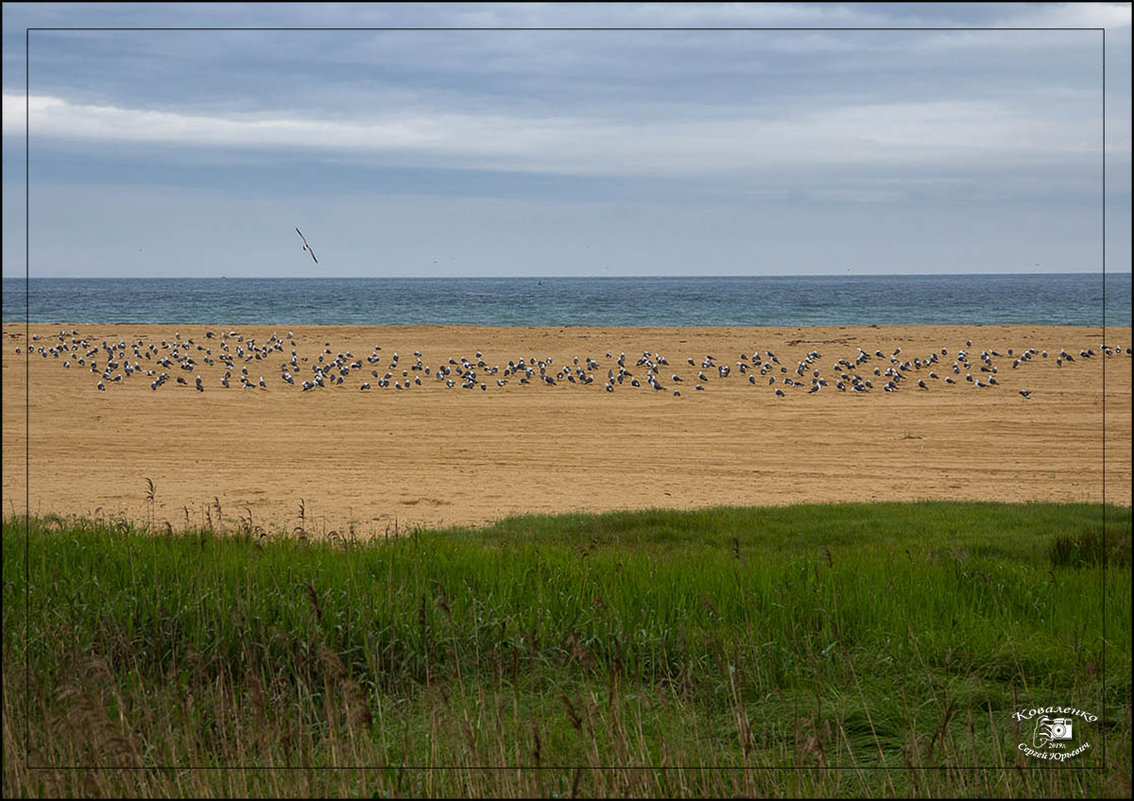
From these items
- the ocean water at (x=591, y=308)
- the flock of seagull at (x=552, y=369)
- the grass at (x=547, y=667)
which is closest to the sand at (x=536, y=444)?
the flock of seagull at (x=552, y=369)

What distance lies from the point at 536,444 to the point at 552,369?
8.34 meters

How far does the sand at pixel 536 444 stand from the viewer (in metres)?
9.88

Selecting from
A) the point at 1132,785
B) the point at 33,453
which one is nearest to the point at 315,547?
the point at 1132,785

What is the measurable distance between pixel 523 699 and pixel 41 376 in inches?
749

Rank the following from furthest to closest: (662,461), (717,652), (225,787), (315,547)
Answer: (662,461), (315,547), (717,652), (225,787)

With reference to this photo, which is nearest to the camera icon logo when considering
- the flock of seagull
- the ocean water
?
the flock of seagull

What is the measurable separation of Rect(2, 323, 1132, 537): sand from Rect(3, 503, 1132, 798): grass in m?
1.43

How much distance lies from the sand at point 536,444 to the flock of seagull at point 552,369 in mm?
200

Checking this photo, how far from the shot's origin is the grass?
3143mm

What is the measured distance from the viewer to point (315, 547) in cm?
578

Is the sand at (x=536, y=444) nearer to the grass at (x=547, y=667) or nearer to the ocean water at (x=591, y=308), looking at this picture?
the grass at (x=547, y=667)

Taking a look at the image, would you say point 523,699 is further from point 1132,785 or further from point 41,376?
point 41,376

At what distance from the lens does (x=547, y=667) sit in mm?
4363

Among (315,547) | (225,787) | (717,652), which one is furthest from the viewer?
(315,547)
